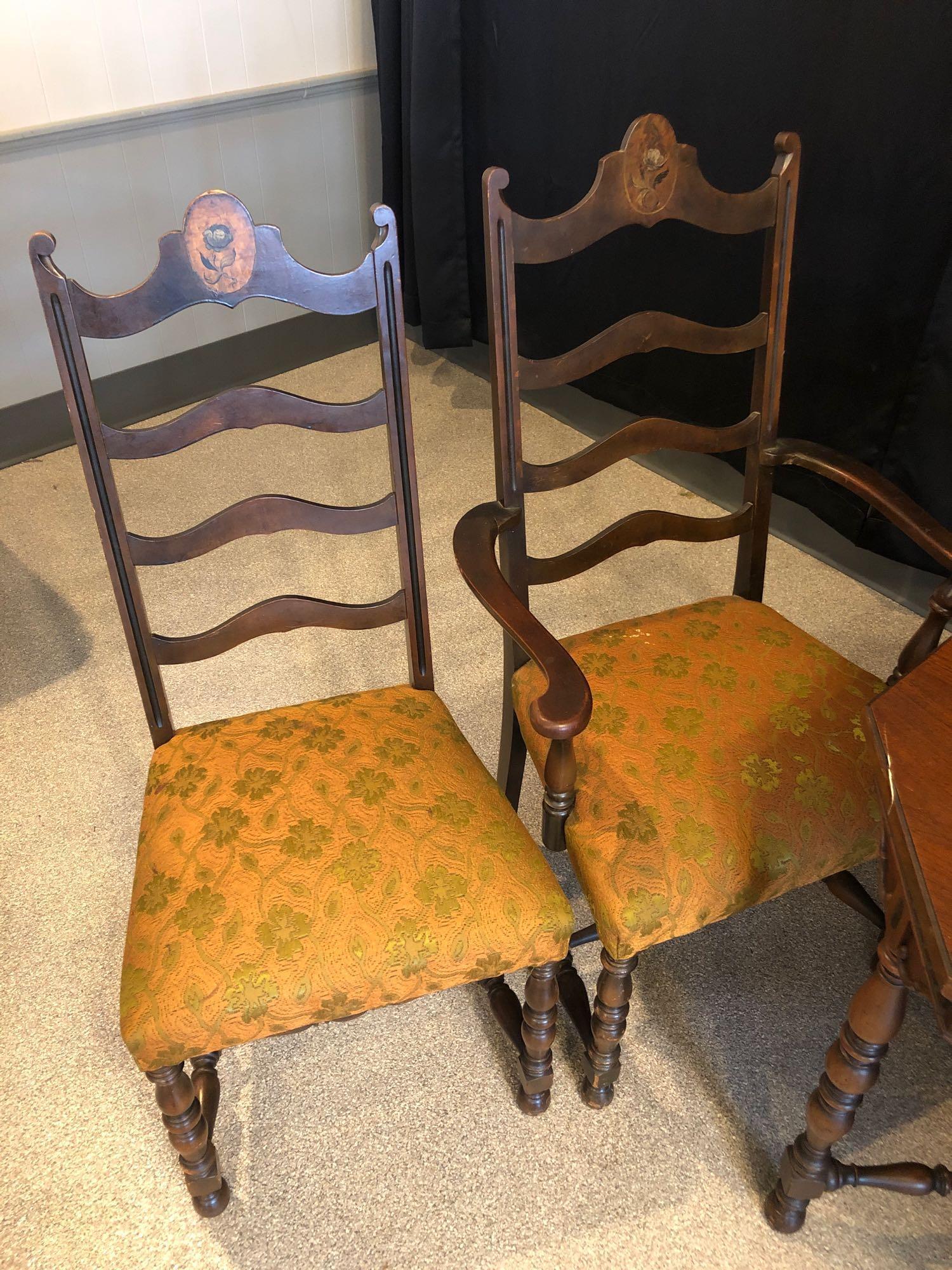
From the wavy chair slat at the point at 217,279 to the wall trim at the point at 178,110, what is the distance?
178 centimetres

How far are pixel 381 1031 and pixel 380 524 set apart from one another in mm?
714

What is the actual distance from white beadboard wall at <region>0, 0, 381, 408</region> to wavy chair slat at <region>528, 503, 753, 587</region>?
6.47 ft

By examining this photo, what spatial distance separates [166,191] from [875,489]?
230cm

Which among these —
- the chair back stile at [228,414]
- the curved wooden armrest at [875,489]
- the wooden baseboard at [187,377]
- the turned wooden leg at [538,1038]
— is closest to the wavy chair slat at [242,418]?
the chair back stile at [228,414]

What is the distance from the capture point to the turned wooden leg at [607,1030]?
1106 millimetres

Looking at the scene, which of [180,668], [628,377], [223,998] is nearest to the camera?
[223,998]

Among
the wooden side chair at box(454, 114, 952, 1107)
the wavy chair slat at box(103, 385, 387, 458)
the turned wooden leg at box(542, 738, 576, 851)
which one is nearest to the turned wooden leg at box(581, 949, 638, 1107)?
the wooden side chair at box(454, 114, 952, 1107)

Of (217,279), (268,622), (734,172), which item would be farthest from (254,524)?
(734,172)

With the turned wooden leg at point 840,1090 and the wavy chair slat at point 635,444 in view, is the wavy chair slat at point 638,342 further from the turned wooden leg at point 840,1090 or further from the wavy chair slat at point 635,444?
the turned wooden leg at point 840,1090

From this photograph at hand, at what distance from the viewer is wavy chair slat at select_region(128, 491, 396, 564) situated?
3.75 feet

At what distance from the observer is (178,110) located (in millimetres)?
2621

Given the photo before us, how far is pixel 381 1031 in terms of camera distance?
1.36 m

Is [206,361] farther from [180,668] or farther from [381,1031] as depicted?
[381,1031]

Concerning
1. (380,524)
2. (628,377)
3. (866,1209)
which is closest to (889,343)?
(628,377)
